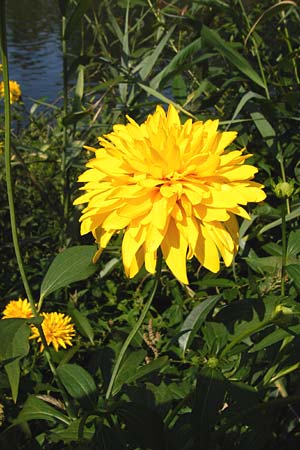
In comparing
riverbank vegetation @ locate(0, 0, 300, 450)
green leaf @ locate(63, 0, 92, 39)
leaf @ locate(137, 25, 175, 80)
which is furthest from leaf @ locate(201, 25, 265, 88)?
green leaf @ locate(63, 0, 92, 39)

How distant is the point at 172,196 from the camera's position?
2.47 feet

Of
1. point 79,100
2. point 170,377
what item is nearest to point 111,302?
point 170,377

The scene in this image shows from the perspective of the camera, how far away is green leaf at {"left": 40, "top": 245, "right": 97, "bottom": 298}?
933mm

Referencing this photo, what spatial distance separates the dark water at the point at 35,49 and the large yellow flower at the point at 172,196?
1.95m

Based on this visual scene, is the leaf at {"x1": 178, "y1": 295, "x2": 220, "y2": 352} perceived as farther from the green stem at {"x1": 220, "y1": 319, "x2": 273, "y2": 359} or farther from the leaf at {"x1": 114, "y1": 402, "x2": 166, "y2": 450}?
the leaf at {"x1": 114, "y1": 402, "x2": 166, "y2": 450}

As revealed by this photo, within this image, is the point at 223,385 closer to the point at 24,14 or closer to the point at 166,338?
the point at 166,338

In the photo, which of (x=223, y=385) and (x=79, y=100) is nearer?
(x=223, y=385)

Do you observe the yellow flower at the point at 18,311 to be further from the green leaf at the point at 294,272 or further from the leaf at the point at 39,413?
the green leaf at the point at 294,272

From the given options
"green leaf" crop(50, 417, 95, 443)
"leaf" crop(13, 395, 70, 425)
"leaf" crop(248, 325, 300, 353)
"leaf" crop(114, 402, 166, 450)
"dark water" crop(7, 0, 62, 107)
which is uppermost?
"leaf" crop(248, 325, 300, 353)

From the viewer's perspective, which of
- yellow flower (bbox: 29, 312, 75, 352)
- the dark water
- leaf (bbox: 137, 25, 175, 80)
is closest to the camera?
yellow flower (bbox: 29, 312, 75, 352)

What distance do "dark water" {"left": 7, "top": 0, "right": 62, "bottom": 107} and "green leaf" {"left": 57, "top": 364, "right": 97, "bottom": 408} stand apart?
6.25ft

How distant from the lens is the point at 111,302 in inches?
64.5

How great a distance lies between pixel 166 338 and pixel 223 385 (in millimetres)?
648

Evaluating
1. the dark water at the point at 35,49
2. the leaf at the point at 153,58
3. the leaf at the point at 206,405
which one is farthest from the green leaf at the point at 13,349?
the dark water at the point at 35,49
